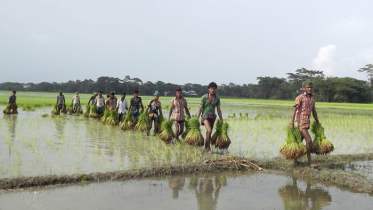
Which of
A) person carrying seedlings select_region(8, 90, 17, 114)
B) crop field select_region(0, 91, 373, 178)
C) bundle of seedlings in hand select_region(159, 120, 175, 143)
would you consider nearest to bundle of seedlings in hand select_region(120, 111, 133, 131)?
crop field select_region(0, 91, 373, 178)

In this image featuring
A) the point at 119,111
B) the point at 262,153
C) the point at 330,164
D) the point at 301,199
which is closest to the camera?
the point at 301,199

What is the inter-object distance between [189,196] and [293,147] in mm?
2419

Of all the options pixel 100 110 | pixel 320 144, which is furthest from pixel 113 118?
pixel 320 144

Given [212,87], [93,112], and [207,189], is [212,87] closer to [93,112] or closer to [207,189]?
[207,189]

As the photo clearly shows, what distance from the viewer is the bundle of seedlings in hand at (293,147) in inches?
247

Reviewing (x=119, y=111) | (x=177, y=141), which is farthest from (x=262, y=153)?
(x=119, y=111)

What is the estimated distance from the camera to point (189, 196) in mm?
4801

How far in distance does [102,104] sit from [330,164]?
10.6 meters

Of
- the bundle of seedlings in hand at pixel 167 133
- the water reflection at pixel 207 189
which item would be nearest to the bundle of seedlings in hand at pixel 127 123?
the bundle of seedlings in hand at pixel 167 133

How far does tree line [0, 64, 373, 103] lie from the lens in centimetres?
6028

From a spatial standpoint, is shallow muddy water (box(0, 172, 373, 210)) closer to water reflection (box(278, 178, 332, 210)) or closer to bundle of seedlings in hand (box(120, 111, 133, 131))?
water reflection (box(278, 178, 332, 210))

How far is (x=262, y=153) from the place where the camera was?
8.20 m

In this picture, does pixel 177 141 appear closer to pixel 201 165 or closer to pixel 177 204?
pixel 201 165

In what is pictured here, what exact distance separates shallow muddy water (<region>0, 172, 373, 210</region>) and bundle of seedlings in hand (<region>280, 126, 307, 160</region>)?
65 centimetres
